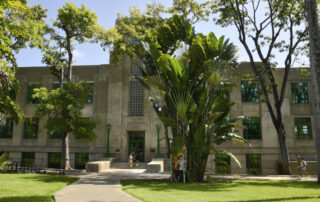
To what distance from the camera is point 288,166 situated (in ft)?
66.0

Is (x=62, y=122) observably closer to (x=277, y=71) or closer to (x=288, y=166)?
(x=288, y=166)

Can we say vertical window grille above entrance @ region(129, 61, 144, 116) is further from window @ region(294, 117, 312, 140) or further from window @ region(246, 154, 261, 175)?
window @ region(294, 117, 312, 140)

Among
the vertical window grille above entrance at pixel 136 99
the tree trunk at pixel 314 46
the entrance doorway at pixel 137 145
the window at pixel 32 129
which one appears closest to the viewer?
the tree trunk at pixel 314 46

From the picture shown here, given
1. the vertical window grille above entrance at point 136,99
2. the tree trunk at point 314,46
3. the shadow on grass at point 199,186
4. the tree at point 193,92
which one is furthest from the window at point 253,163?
the tree trunk at point 314,46

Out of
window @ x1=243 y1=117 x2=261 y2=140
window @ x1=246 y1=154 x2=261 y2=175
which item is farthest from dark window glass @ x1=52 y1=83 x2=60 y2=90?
window @ x1=246 y1=154 x2=261 y2=175

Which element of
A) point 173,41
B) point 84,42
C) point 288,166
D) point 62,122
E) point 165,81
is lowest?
point 288,166

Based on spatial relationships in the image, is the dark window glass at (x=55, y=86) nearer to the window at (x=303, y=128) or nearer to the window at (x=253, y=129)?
the window at (x=253, y=129)

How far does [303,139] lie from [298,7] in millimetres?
12890

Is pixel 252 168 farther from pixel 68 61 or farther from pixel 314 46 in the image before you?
pixel 68 61

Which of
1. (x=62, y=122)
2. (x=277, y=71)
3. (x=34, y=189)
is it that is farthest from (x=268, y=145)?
(x=34, y=189)

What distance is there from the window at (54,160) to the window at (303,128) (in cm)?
2459

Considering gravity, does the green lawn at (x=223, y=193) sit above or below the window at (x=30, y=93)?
below

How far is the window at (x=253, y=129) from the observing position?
2656 centimetres

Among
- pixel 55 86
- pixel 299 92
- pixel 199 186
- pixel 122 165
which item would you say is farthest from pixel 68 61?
pixel 299 92
